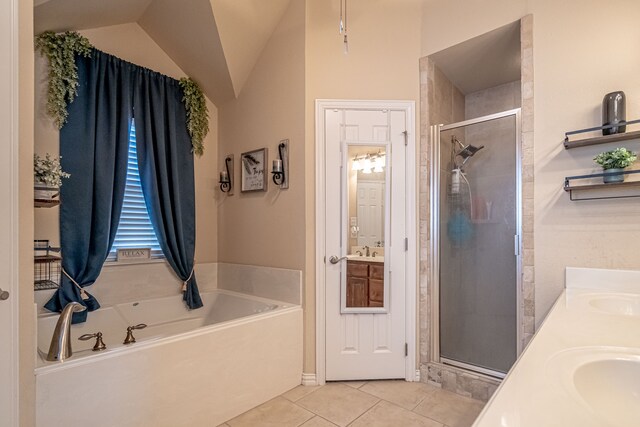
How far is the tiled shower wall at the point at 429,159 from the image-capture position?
209cm

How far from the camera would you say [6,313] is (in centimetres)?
129

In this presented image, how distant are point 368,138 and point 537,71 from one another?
3.72ft

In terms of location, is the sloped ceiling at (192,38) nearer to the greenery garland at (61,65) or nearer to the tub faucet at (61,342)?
the greenery garland at (61,65)

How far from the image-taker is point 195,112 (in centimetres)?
312

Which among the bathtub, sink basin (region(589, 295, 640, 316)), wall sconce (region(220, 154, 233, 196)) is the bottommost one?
the bathtub

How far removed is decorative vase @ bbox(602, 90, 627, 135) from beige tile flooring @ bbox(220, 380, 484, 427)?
1837 mm

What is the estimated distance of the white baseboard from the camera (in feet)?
8.23

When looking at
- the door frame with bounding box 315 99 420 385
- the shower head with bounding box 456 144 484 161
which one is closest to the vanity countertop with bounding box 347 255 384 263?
the door frame with bounding box 315 99 420 385

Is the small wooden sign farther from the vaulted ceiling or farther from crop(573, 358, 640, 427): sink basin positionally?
crop(573, 358, 640, 427): sink basin

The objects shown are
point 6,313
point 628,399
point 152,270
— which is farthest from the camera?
point 152,270

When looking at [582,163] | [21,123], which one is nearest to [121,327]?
[21,123]

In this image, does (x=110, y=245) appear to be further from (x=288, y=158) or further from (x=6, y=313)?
(x=288, y=158)

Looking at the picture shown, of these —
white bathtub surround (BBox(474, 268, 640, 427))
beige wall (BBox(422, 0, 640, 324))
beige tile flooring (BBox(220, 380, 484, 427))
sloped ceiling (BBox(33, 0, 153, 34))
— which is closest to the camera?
white bathtub surround (BBox(474, 268, 640, 427))

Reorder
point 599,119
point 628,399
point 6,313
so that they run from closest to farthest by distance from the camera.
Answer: point 628,399 < point 6,313 < point 599,119
